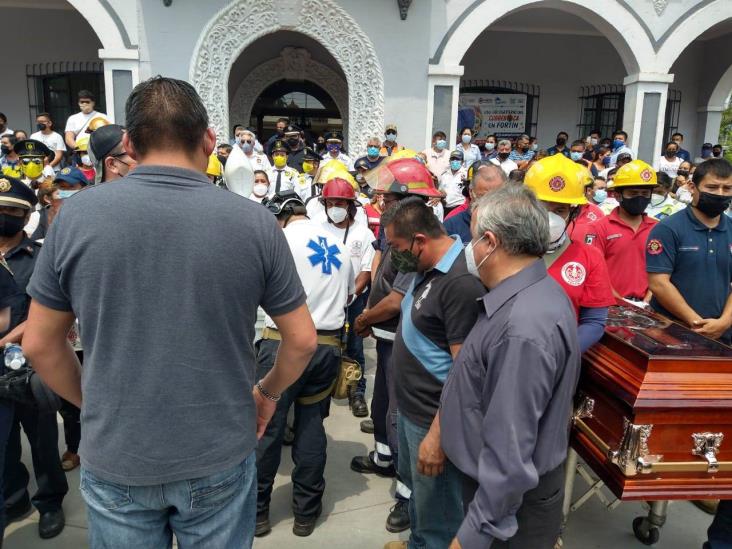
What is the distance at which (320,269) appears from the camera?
300 cm

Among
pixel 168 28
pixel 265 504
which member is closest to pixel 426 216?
pixel 265 504

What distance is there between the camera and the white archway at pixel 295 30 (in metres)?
9.23

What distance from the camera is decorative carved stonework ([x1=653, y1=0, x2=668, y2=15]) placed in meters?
10.1

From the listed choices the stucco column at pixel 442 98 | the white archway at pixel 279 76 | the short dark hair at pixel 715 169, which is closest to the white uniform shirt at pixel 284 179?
the stucco column at pixel 442 98

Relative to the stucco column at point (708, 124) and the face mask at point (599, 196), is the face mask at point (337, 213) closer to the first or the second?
the face mask at point (599, 196)

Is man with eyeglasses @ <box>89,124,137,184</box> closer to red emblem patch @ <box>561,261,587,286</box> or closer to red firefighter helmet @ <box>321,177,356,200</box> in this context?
red firefighter helmet @ <box>321,177,356,200</box>

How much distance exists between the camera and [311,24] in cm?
954

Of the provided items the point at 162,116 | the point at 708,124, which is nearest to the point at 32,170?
the point at 162,116

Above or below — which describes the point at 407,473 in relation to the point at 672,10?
below

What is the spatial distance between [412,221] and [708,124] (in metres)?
14.7

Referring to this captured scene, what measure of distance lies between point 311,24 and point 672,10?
268 inches

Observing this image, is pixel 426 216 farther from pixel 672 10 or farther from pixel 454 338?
pixel 672 10

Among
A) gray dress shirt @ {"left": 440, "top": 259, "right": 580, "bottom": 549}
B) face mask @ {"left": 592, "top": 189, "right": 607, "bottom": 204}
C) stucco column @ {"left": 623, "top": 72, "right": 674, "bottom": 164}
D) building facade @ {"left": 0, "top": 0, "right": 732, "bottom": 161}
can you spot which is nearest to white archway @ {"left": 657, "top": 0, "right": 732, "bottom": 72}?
building facade @ {"left": 0, "top": 0, "right": 732, "bottom": 161}

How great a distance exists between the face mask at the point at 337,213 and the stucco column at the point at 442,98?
243 inches
